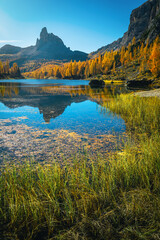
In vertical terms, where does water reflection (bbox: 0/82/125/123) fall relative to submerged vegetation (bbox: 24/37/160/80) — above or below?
below

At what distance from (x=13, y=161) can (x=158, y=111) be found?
9.44 m

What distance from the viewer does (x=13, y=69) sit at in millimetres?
145125

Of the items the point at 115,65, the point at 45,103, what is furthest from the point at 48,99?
the point at 115,65

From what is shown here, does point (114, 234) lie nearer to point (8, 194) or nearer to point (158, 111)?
point (8, 194)

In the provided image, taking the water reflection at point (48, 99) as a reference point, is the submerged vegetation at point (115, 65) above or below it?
above

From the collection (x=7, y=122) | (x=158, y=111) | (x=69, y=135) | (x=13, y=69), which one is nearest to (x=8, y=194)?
(x=69, y=135)

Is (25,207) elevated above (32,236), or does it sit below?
above

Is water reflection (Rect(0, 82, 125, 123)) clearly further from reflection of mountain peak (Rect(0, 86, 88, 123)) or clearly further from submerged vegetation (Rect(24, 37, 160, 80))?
submerged vegetation (Rect(24, 37, 160, 80))

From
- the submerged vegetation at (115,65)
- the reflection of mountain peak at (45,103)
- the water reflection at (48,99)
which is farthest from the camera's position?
the submerged vegetation at (115,65)

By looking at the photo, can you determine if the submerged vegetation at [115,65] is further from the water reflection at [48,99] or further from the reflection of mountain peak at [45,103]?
the reflection of mountain peak at [45,103]

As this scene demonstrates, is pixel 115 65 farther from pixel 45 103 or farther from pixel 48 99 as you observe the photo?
pixel 45 103

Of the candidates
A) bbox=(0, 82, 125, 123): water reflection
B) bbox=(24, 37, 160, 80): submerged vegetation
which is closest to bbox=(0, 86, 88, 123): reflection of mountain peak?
bbox=(0, 82, 125, 123): water reflection

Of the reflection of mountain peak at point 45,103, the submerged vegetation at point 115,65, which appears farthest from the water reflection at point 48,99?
the submerged vegetation at point 115,65

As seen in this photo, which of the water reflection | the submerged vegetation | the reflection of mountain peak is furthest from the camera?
the submerged vegetation
